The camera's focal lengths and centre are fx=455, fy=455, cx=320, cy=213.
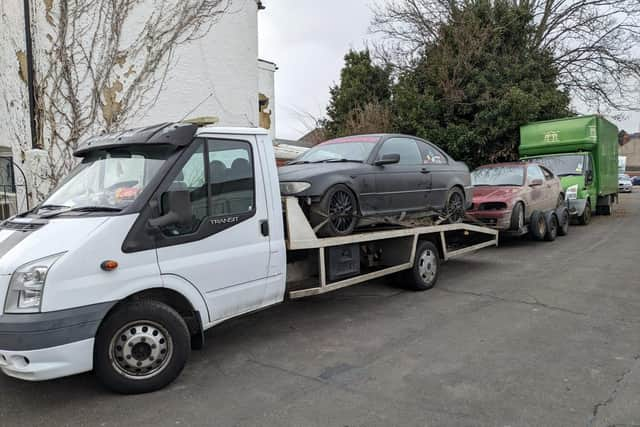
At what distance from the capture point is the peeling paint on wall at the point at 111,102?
8.86 m

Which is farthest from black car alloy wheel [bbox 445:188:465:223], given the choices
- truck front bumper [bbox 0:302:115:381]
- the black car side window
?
truck front bumper [bbox 0:302:115:381]

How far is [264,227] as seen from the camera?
4371 millimetres

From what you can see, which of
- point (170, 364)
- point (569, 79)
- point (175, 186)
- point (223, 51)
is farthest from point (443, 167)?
point (569, 79)

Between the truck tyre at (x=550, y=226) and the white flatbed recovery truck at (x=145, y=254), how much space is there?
26.3 ft

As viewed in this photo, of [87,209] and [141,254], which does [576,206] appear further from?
[87,209]

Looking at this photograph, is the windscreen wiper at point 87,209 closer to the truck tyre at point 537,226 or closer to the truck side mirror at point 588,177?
the truck tyre at point 537,226

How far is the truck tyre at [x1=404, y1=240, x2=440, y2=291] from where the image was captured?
21.5 ft

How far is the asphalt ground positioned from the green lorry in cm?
759

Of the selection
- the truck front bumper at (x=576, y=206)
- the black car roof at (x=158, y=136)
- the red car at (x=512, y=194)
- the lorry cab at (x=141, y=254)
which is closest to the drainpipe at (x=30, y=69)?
the lorry cab at (x=141, y=254)

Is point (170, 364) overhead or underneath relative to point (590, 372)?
overhead

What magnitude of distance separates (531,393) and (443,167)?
4.38 m

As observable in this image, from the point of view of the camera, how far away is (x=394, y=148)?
657 cm

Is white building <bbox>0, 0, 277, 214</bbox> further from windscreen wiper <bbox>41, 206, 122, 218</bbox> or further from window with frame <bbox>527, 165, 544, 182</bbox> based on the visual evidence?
window with frame <bbox>527, 165, 544, 182</bbox>

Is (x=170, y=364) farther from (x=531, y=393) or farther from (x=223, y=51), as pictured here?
(x=223, y=51)
